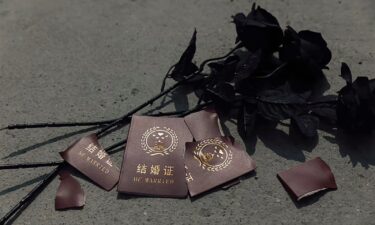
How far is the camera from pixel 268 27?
78.0 inches

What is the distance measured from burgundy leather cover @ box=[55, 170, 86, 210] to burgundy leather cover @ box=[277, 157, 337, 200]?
745 mm

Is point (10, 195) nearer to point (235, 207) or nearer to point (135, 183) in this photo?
point (135, 183)

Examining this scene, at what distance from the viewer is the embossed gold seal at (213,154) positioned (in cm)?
177

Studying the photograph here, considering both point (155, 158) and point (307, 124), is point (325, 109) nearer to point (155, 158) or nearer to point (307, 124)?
point (307, 124)

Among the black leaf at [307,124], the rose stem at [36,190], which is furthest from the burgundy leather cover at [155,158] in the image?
the black leaf at [307,124]

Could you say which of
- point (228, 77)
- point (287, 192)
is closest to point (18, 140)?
point (228, 77)

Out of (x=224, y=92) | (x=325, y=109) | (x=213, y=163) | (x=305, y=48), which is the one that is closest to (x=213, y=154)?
(x=213, y=163)

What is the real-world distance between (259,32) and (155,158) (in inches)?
27.6

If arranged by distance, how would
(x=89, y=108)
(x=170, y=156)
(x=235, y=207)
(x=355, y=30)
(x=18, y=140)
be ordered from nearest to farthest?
(x=235, y=207) < (x=170, y=156) < (x=18, y=140) < (x=89, y=108) < (x=355, y=30)

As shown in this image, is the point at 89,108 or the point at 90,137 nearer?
the point at 90,137

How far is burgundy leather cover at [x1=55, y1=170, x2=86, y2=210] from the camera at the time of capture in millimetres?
1693

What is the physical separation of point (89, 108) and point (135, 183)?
0.49 metres

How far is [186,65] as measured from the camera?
80.3 inches

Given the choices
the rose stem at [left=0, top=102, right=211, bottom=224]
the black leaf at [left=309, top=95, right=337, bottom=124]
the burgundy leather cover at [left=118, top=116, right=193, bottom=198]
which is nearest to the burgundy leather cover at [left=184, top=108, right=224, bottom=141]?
the burgundy leather cover at [left=118, top=116, right=193, bottom=198]
